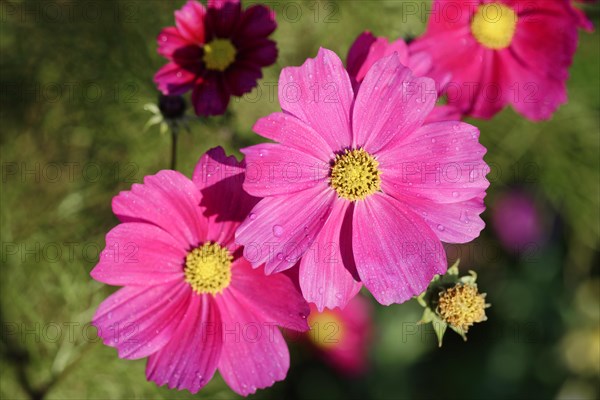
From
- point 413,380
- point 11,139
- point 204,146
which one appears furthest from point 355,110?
point 11,139

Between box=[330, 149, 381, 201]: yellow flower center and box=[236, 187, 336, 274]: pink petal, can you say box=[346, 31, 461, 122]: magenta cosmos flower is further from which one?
box=[236, 187, 336, 274]: pink petal

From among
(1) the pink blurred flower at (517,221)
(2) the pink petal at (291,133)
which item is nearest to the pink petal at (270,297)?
(2) the pink petal at (291,133)

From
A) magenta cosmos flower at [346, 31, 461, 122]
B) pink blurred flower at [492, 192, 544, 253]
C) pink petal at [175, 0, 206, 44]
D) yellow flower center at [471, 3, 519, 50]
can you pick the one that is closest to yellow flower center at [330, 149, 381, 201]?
magenta cosmos flower at [346, 31, 461, 122]

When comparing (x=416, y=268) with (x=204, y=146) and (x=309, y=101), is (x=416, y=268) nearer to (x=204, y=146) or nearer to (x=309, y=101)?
(x=309, y=101)

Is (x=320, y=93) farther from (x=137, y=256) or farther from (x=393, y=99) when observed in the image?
(x=137, y=256)

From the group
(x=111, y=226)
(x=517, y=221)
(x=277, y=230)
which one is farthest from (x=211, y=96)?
(x=517, y=221)

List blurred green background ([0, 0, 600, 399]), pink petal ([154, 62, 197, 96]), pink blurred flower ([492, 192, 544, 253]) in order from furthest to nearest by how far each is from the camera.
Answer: pink blurred flower ([492, 192, 544, 253]), blurred green background ([0, 0, 600, 399]), pink petal ([154, 62, 197, 96])

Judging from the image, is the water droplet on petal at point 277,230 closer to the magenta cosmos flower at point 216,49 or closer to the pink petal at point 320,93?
the pink petal at point 320,93
